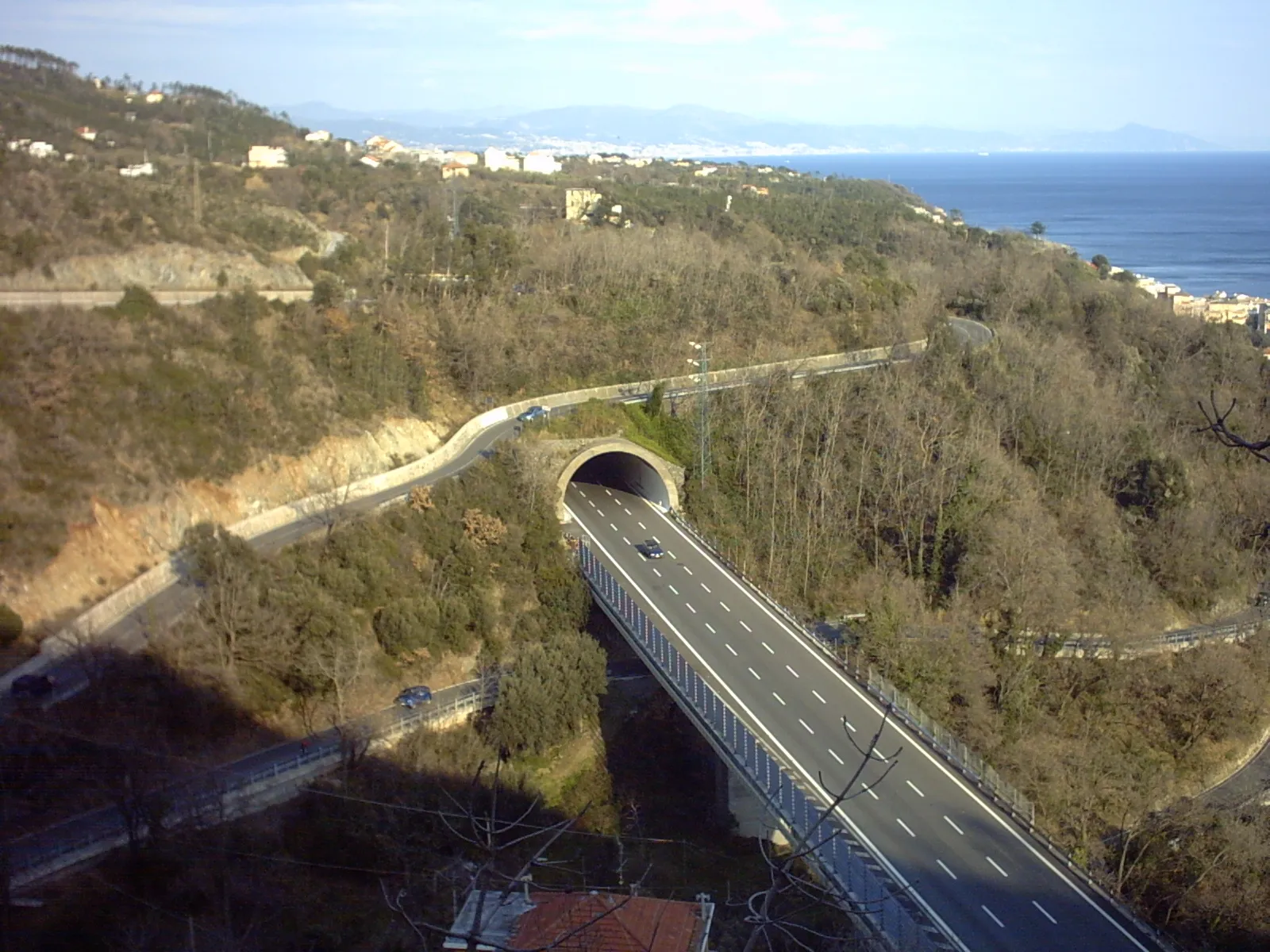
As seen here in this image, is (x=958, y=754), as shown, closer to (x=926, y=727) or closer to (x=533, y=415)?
(x=926, y=727)

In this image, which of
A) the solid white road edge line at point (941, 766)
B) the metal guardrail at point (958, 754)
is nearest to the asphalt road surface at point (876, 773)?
the solid white road edge line at point (941, 766)

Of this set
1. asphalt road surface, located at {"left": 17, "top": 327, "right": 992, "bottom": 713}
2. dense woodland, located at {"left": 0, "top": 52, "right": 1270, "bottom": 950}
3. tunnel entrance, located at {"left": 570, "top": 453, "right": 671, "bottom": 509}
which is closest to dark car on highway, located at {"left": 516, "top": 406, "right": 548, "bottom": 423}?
asphalt road surface, located at {"left": 17, "top": 327, "right": 992, "bottom": 713}

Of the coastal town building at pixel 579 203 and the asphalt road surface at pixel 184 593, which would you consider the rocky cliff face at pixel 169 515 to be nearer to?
the asphalt road surface at pixel 184 593

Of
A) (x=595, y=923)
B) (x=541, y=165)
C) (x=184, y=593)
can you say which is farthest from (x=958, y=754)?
(x=541, y=165)

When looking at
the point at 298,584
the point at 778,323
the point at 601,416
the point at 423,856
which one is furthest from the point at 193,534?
the point at 778,323

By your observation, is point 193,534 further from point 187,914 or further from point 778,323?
point 778,323

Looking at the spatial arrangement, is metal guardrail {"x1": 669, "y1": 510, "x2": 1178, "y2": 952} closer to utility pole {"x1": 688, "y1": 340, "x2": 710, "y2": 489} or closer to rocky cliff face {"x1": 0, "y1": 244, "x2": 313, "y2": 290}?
utility pole {"x1": 688, "y1": 340, "x2": 710, "y2": 489}
